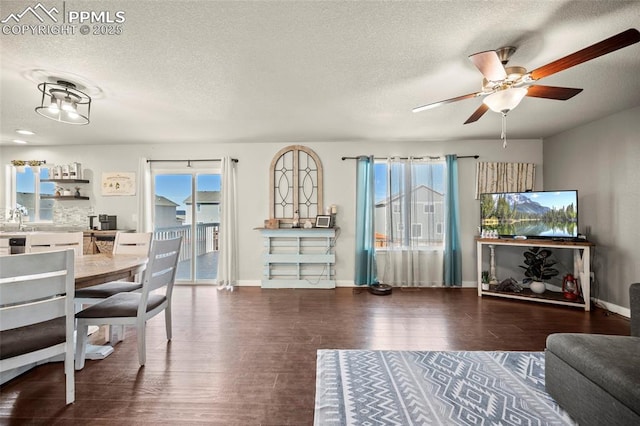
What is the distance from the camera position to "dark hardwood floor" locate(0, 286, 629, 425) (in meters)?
1.69

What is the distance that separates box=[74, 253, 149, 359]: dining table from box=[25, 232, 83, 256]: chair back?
35cm

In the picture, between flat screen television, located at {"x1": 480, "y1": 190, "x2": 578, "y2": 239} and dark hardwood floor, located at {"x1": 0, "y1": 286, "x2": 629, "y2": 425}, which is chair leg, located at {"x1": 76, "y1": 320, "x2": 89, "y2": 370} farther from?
flat screen television, located at {"x1": 480, "y1": 190, "x2": 578, "y2": 239}

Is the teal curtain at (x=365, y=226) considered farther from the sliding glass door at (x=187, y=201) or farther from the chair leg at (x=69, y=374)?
the chair leg at (x=69, y=374)

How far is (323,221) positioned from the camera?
15.0ft

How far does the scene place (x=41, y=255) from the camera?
4.88 ft

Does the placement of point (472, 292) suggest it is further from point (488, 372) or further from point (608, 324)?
point (488, 372)

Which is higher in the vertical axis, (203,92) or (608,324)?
(203,92)

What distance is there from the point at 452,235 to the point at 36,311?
4.72m

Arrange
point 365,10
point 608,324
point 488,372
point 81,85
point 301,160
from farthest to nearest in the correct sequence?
point 301,160, point 608,324, point 81,85, point 488,372, point 365,10

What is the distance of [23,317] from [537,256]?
17.8 ft

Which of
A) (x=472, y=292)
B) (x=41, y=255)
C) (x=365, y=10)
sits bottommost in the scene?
(x=472, y=292)

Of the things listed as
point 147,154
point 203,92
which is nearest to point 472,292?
point 203,92

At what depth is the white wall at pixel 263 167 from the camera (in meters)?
4.62

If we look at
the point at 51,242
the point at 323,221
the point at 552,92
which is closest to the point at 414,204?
the point at 323,221
